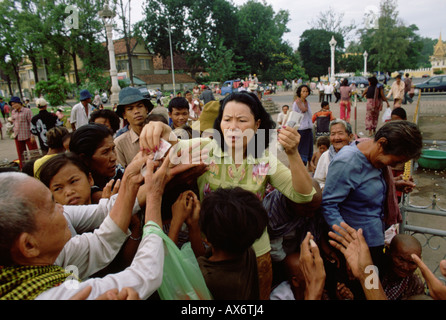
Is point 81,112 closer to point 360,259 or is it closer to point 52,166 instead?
point 52,166

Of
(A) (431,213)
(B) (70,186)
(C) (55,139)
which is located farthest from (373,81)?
(B) (70,186)

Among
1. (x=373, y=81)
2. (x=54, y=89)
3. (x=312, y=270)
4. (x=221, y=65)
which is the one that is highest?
(x=221, y=65)

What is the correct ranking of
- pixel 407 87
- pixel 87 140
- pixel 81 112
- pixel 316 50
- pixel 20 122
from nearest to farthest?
pixel 87 140, pixel 81 112, pixel 20 122, pixel 407 87, pixel 316 50

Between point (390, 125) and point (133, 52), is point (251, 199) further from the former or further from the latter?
point (133, 52)

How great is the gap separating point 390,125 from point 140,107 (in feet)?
8.32

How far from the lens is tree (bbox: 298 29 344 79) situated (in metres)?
46.2

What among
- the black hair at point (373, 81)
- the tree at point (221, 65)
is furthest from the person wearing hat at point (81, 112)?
the tree at point (221, 65)

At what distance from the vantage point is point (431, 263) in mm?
3090

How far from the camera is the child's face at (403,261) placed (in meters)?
1.98

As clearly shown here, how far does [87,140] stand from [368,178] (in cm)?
193

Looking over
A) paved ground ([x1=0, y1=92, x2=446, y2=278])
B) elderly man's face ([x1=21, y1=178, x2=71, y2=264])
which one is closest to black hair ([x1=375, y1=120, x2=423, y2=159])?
paved ground ([x1=0, y1=92, x2=446, y2=278])

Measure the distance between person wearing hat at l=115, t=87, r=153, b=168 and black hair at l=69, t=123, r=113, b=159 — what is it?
3.28 ft

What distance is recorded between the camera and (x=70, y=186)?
171 cm

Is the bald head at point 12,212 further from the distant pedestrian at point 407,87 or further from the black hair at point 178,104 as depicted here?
the distant pedestrian at point 407,87
